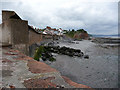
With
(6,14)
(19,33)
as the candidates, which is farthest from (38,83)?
(6,14)

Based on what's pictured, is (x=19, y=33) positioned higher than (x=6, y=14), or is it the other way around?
(x=6, y=14)

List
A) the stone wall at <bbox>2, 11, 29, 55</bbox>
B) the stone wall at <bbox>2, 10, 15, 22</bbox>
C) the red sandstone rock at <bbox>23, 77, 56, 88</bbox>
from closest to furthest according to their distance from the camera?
the red sandstone rock at <bbox>23, 77, 56, 88</bbox> → the stone wall at <bbox>2, 11, 29, 55</bbox> → the stone wall at <bbox>2, 10, 15, 22</bbox>

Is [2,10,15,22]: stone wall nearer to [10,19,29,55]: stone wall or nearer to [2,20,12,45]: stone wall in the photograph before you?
[2,20,12,45]: stone wall

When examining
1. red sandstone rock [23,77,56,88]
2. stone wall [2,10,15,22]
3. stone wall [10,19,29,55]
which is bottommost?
red sandstone rock [23,77,56,88]

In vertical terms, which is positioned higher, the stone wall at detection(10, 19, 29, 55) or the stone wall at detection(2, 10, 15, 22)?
the stone wall at detection(2, 10, 15, 22)

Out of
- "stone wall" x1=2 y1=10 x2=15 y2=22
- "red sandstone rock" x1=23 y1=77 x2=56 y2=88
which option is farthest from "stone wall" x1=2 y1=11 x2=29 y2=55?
"red sandstone rock" x1=23 y1=77 x2=56 y2=88

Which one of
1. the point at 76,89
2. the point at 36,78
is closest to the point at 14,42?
the point at 36,78

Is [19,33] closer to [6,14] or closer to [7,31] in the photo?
[7,31]

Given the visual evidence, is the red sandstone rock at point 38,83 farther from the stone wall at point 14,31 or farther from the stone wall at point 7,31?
the stone wall at point 7,31

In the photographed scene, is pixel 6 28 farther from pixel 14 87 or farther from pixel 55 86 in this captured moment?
pixel 55 86

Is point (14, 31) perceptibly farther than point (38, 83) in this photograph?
Yes

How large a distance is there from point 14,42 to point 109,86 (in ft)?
23.2

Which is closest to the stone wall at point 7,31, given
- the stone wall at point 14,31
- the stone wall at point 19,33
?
the stone wall at point 14,31

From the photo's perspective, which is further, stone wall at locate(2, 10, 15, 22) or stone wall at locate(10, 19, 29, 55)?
stone wall at locate(2, 10, 15, 22)
